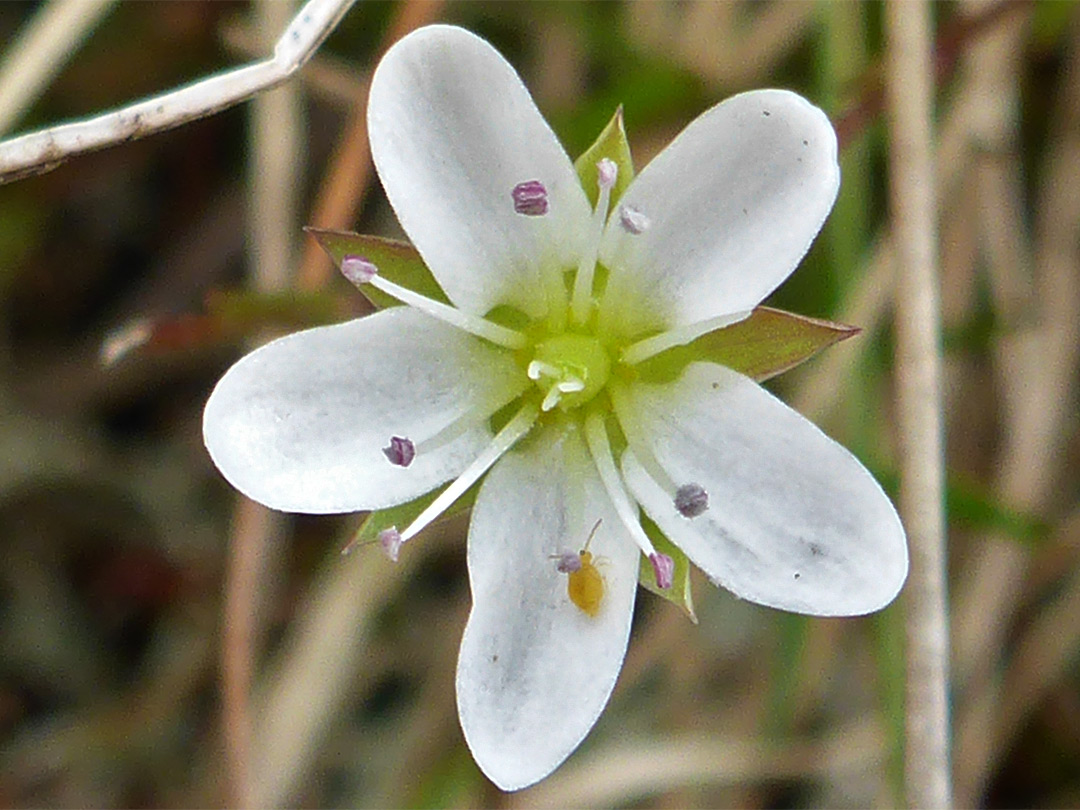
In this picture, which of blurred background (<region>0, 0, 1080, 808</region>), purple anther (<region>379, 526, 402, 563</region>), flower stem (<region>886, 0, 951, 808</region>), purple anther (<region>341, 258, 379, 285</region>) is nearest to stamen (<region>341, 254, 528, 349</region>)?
purple anther (<region>341, 258, 379, 285</region>)

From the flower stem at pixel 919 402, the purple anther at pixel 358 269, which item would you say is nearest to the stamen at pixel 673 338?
the purple anther at pixel 358 269

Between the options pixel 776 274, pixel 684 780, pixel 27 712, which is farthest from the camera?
pixel 27 712

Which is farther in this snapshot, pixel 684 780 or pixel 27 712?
pixel 27 712

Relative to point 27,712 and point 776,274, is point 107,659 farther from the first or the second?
point 776,274

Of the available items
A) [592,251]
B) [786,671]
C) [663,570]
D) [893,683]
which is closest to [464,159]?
[592,251]

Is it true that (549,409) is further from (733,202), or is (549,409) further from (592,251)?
(733,202)

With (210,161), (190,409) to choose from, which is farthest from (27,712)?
(210,161)

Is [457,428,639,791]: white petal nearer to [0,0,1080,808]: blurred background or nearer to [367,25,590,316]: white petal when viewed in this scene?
[367,25,590,316]: white petal
